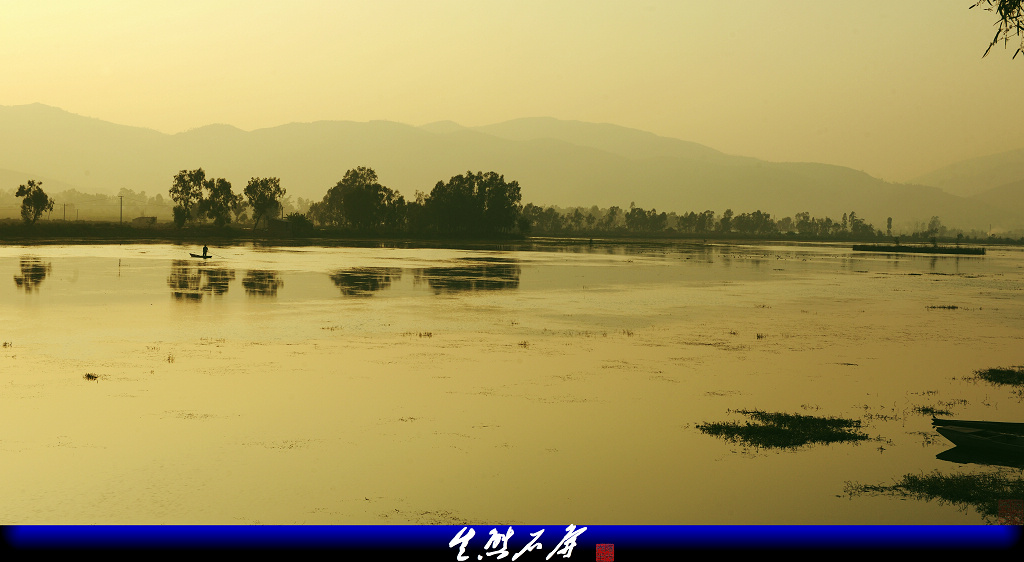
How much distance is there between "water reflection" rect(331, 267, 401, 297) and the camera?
48500 millimetres

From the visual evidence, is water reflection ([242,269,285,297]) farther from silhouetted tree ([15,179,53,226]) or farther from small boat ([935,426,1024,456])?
silhouetted tree ([15,179,53,226])

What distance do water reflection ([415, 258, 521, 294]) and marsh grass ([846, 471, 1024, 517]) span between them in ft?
121

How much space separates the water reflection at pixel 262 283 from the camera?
150 feet

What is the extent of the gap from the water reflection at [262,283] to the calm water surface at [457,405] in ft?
9.74

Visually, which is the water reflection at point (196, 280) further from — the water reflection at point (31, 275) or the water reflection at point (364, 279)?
the water reflection at point (31, 275)

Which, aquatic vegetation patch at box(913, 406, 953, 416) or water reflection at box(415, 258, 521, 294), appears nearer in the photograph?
aquatic vegetation patch at box(913, 406, 953, 416)

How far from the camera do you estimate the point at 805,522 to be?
12.1 meters

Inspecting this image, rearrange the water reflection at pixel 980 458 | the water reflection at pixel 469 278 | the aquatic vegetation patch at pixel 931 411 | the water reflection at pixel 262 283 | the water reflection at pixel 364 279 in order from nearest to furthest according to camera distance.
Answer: the water reflection at pixel 980 458 < the aquatic vegetation patch at pixel 931 411 < the water reflection at pixel 262 283 < the water reflection at pixel 364 279 < the water reflection at pixel 469 278

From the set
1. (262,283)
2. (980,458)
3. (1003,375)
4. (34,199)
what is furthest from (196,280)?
(34,199)

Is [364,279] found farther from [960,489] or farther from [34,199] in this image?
[34,199]

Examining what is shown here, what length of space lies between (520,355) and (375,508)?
14.6 meters

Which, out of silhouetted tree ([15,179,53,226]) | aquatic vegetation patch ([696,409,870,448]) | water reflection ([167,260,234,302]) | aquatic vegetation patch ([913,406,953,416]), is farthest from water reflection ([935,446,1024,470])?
silhouetted tree ([15,179,53,226])

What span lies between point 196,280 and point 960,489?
4765 cm

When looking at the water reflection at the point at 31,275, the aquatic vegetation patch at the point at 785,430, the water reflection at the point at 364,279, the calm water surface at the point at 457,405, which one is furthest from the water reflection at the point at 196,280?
the aquatic vegetation patch at the point at 785,430
